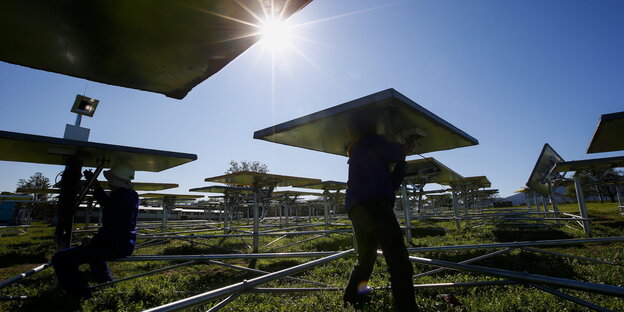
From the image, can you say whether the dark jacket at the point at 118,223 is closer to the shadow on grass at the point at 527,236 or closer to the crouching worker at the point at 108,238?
the crouching worker at the point at 108,238

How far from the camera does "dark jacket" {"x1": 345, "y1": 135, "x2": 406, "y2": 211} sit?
6.96 ft

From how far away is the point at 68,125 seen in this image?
297 centimetres

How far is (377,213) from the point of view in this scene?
2.05 metres

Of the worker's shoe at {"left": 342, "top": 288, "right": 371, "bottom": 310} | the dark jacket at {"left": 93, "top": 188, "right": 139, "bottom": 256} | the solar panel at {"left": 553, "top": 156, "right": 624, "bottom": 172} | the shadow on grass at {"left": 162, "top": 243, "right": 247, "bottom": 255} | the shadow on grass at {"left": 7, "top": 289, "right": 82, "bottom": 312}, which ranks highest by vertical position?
the solar panel at {"left": 553, "top": 156, "right": 624, "bottom": 172}

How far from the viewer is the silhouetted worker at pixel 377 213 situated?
1886 mm

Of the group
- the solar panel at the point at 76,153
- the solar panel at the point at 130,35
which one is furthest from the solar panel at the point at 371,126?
the solar panel at the point at 76,153

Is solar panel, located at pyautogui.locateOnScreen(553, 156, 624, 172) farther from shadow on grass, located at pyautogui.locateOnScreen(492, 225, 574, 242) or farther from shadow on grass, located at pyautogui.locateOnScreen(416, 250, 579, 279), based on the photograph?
shadow on grass, located at pyautogui.locateOnScreen(416, 250, 579, 279)

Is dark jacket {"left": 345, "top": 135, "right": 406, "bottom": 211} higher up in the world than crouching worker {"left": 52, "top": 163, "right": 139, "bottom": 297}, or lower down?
higher up

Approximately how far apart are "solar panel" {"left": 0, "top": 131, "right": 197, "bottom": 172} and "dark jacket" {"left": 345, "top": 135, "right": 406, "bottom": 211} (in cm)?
180

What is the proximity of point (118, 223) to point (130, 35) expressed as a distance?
254 cm

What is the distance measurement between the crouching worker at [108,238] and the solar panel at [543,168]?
21.2 ft

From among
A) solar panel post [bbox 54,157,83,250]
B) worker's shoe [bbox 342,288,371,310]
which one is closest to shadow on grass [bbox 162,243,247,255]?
solar panel post [bbox 54,157,83,250]

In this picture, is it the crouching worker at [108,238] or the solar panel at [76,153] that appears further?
the crouching worker at [108,238]

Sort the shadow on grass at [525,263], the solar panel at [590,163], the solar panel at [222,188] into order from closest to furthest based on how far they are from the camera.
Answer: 1. the shadow on grass at [525,263]
2. the solar panel at [590,163]
3. the solar panel at [222,188]
